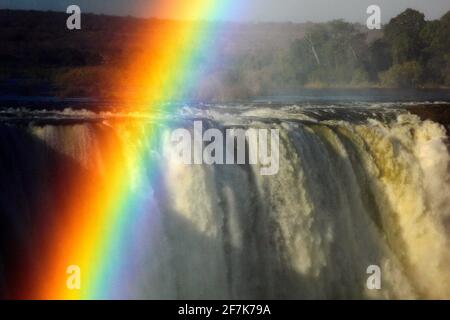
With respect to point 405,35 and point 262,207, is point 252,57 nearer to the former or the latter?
point 405,35

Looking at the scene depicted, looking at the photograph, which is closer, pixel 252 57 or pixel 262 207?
pixel 262 207

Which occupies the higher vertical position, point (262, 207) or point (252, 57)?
point (252, 57)

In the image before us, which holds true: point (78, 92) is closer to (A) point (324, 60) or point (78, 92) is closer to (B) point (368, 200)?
(B) point (368, 200)

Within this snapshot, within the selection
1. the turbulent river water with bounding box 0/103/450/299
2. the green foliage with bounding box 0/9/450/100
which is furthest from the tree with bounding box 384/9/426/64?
the turbulent river water with bounding box 0/103/450/299

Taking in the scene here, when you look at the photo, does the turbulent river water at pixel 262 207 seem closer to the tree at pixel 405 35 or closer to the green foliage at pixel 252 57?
the green foliage at pixel 252 57

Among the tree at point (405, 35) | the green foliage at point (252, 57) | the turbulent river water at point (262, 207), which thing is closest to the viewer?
the turbulent river water at point (262, 207)

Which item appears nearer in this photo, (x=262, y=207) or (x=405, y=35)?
(x=262, y=207)

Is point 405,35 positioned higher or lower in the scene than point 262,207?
higher

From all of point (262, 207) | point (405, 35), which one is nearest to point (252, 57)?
point (405, 35)

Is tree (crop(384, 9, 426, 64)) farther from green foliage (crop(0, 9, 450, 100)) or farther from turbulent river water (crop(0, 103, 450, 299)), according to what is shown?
turbulent river water (crop(0, 103, 450, 299))

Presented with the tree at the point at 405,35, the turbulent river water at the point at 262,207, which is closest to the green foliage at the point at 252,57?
the tree at the point at 405,35
